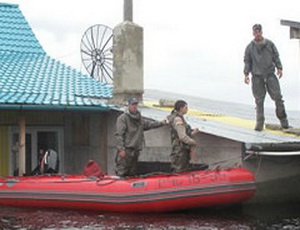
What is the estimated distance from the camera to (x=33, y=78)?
17.6 m

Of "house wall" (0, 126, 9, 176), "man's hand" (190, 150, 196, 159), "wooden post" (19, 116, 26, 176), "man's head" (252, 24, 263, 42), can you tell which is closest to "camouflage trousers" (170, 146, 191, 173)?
"man's hand" (190, 150, 196, 159)

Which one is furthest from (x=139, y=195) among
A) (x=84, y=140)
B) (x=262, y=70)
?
(x=84, y=140)

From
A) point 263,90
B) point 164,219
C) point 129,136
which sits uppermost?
point 263,90

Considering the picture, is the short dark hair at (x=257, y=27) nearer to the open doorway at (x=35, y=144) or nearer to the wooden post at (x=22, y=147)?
the wooden post at (x=22, y=147)

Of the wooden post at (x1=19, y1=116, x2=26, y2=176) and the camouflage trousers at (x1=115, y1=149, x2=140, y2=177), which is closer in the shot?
the camouflage trousers at (x1=115, y1=149, x2=140, y2=177)

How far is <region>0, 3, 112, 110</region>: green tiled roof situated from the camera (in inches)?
601

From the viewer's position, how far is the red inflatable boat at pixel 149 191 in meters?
11.7

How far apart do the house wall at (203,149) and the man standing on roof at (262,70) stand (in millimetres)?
1115

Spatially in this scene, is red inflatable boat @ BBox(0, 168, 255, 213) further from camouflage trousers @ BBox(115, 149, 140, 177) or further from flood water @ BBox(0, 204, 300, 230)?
camouflage trousers @ BBox(115, 149, 140, 177)

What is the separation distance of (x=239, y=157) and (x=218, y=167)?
65 cm

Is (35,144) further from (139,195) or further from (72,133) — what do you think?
(139,195)

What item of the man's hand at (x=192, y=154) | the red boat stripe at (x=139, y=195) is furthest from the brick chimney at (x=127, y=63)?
the red boat stripe at (x=139, y=195)

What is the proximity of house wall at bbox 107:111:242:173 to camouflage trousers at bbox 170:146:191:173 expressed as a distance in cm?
58

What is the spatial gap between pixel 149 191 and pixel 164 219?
57 centimetres
